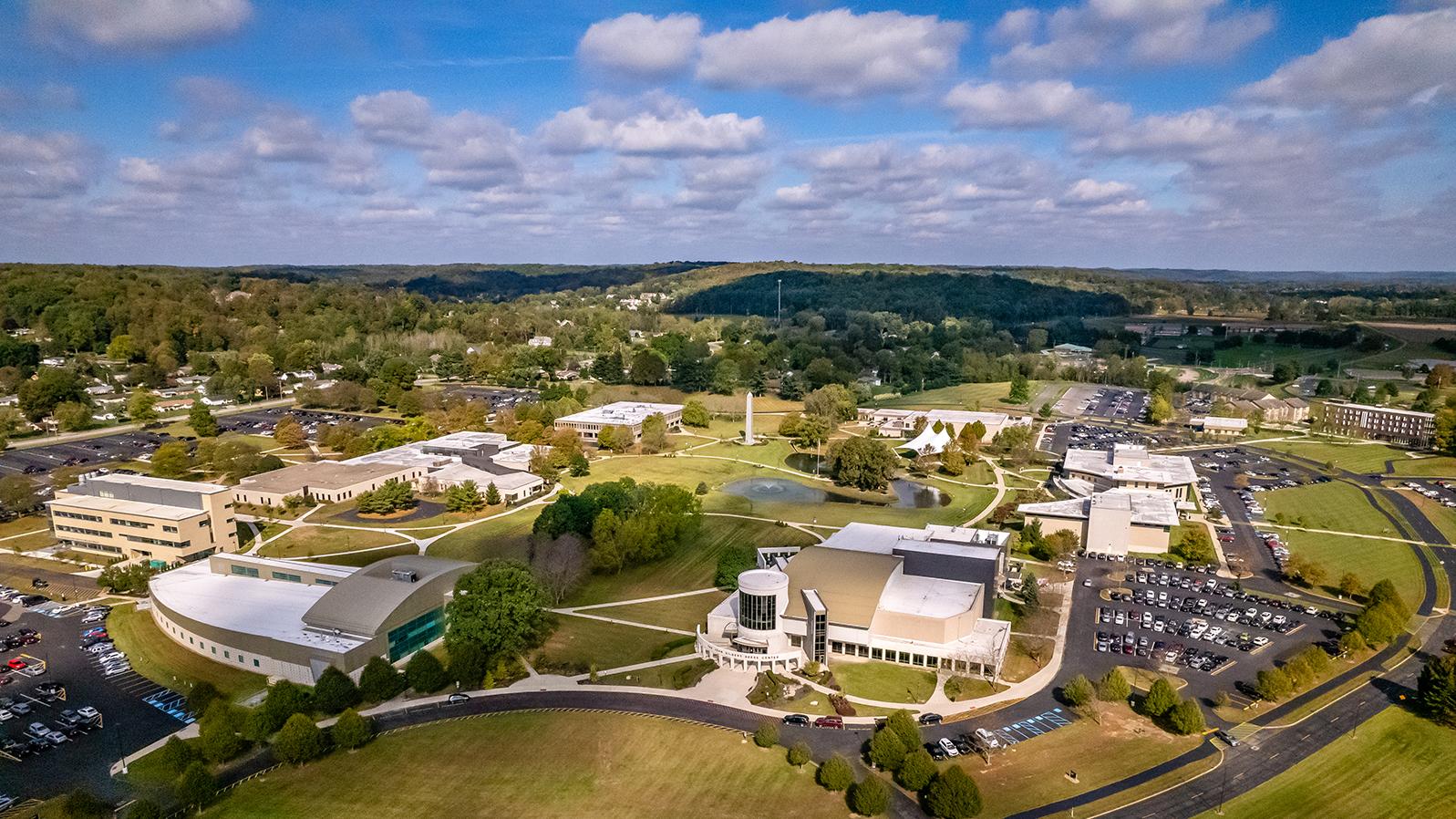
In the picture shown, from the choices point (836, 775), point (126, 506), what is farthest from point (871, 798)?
point (126, 506)

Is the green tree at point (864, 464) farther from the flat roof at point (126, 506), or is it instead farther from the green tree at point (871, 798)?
the flat roof at point (126, 506)

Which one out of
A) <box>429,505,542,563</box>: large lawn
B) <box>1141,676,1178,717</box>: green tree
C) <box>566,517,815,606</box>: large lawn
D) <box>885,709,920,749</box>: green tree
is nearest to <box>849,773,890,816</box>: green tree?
<box>885,709,920,749</box>: green tree

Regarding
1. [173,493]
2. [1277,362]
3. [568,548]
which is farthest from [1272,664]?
[1277,362]

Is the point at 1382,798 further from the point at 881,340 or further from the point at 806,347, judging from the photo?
the point at 881,340

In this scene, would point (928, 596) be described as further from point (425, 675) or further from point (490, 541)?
point (490, 541)

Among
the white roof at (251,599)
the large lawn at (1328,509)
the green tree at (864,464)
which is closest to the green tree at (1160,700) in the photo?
the white roof at (251,599)
